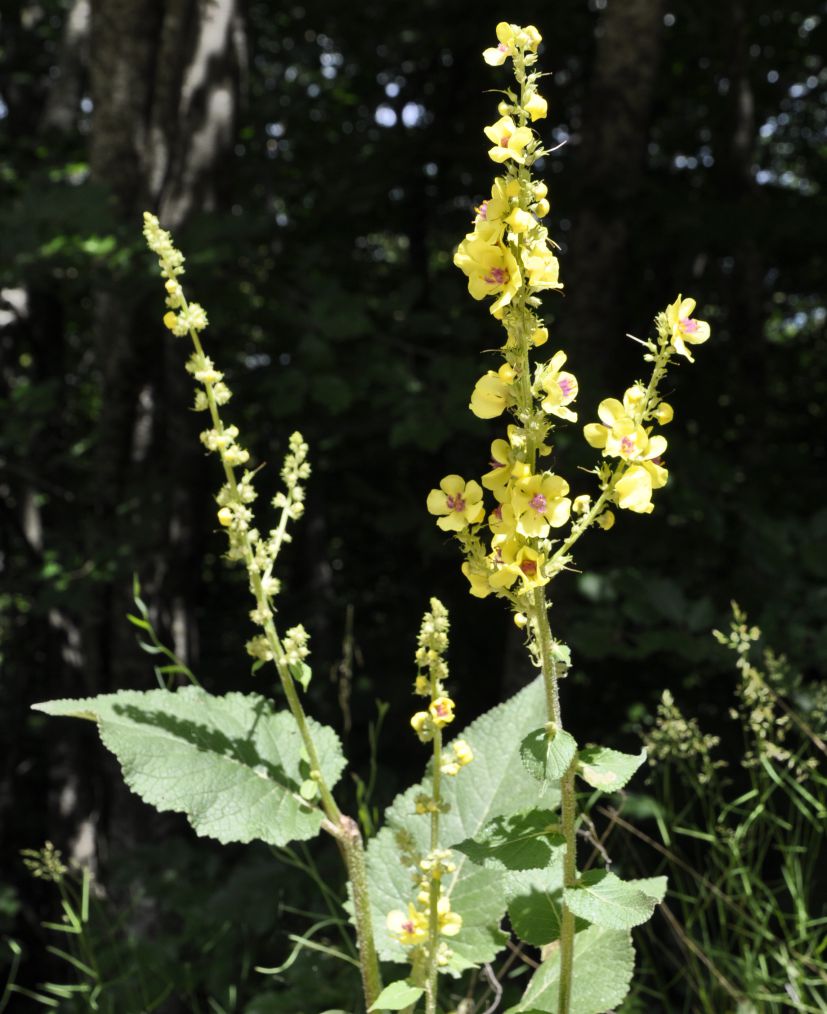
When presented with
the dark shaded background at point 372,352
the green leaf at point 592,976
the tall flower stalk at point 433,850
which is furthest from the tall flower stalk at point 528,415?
the dark shaded background at point 372,352

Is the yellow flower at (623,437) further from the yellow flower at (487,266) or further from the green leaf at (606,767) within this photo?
the green leaf at (606,767)

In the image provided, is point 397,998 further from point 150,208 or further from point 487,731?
point 150,208

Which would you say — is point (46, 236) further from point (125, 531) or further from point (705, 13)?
point (705, 13)

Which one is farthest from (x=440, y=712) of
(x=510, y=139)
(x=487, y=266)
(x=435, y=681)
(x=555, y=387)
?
(x=510, y=139)

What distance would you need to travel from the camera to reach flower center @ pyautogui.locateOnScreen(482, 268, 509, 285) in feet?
3.19

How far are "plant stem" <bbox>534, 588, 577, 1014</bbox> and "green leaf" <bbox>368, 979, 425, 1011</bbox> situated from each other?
159 millimetres

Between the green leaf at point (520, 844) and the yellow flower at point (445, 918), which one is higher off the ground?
the green leaf at point (520, 844)

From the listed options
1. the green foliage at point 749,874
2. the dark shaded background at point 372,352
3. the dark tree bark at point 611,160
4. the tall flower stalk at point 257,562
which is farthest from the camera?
the dark tree bark at point 611,160

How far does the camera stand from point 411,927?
1163 millimetres

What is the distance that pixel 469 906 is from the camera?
1355 mm

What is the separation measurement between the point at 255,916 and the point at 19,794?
13.5 ft

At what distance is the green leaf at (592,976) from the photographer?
118 cm

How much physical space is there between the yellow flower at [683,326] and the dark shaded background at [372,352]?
1.73m

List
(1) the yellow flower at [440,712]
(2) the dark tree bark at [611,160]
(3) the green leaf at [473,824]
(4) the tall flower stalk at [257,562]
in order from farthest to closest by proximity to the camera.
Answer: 1. (2) the dark tree bark at [611,160]
2. (3) the green leaf at [473,824]
3. (4) the tall flower stalk at [257,562]
4. (1) the yellow flower at [440,712]
